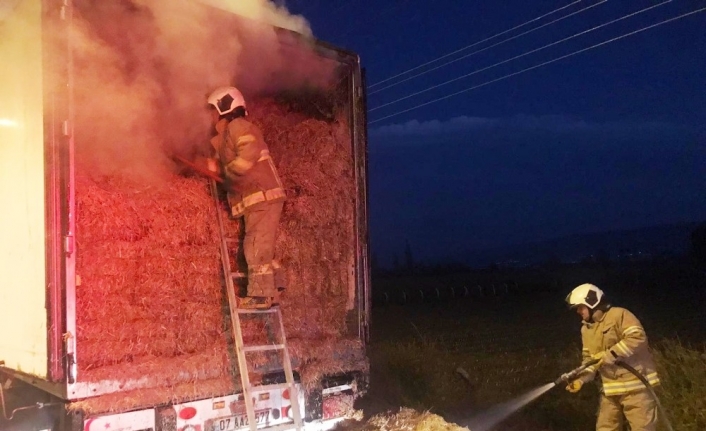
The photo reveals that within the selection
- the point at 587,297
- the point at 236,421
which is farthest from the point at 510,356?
the point at 236,421

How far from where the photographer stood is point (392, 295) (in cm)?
3161

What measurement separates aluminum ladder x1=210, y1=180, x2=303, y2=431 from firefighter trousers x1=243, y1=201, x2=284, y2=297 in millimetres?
142

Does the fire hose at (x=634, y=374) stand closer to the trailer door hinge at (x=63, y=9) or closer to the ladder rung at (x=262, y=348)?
the ladder rung at (x=262, y=348)

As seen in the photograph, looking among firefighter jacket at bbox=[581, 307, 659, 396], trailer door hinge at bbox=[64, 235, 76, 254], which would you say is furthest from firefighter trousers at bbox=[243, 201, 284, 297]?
firefighter jacket at bbox=[581, 307, 659, 396]

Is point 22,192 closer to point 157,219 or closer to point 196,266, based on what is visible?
point 157,219

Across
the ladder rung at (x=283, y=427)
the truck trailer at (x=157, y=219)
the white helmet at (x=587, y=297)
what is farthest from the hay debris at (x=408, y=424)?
the white helmet at (x=587, y=297)

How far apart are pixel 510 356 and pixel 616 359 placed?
6.10 meters

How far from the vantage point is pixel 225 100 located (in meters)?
4.55

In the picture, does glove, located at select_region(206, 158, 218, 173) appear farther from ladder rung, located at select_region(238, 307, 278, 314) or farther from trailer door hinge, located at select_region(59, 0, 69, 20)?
trailer door hinge, located at select_region(59, 0, 69, 20)

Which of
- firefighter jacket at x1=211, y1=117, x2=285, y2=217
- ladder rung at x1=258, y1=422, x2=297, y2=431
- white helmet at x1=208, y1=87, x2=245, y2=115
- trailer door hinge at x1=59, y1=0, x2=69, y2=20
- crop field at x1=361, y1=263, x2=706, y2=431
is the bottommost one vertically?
crop field at x1=361, y1=263, x2=706, y2=431

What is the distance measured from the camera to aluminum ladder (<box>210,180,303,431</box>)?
13.3 ft

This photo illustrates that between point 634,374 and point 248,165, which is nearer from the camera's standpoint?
point 248,165

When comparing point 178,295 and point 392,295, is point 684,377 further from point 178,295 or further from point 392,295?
point 392,295

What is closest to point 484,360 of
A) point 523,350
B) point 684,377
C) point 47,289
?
point 523,350
